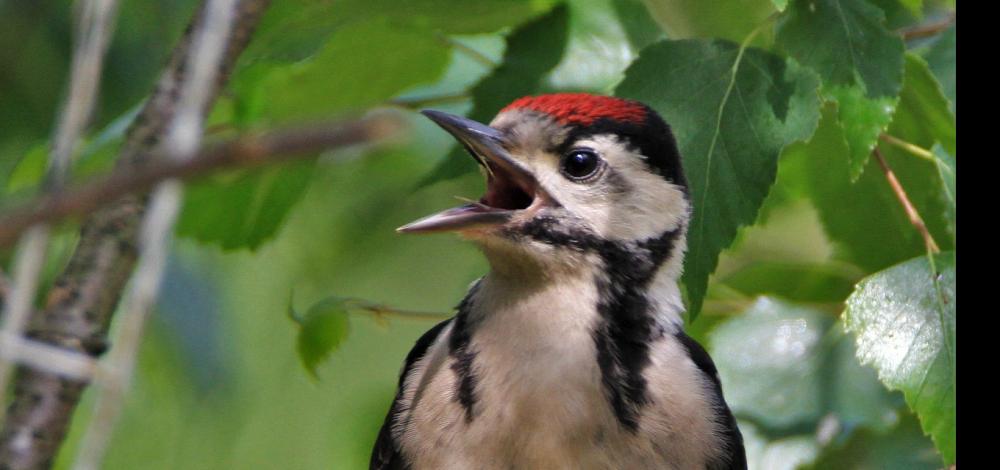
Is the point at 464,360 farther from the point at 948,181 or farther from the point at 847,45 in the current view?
the point at 948,181

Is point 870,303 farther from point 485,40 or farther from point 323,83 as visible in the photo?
point 323,83

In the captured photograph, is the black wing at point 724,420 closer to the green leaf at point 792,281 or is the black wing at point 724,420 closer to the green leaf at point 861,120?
the green leaf at point 861,120

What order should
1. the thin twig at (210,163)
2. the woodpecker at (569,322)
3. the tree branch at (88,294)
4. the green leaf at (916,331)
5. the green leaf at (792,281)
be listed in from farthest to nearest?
1. the green leaf at (792,281)
2. the green leaf at (916,331)
3. the woodpecker at (569,322)
4. the tree branch at (88,294)
5. the thin twig at (210,163)

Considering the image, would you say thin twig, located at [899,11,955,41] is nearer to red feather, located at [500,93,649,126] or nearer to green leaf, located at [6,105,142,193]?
red feather, located at [500,93,649,126]

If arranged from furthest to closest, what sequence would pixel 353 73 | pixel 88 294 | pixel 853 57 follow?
pixel 353 73, pixel 853 57, pixel 88 294

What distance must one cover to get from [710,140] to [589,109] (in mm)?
307

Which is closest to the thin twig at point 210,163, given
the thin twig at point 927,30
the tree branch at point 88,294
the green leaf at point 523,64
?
the tree branch at point 88,294

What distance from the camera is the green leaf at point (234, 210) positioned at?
2.67 m

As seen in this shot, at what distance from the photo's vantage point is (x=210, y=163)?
2.19 feet

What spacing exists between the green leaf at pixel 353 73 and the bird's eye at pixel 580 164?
2.48 feet

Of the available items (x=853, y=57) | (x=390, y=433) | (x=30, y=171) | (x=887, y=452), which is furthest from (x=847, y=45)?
(x=30, y=171)

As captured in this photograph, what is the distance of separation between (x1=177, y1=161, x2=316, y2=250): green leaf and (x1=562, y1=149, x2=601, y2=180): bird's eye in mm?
913

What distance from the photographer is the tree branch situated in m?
1.61

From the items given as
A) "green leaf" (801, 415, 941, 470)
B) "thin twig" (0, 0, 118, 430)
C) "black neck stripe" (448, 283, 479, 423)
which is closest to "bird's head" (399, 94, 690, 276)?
"black neck stripe" (448, 283, 479, 423)
